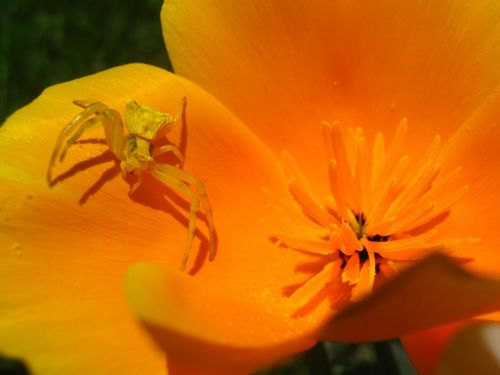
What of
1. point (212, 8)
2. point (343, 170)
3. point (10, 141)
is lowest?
point (10, 141)

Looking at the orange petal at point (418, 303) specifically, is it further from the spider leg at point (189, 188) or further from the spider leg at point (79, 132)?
the spider leg at point (79, 132)

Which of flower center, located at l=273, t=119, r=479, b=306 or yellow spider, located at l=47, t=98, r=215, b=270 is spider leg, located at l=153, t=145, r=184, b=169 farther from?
flower center, located at l=273, t=119, r=479, b=306

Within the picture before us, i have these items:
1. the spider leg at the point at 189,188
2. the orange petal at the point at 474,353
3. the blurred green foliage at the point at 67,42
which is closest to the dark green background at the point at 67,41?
the blurred green foliage at the point at 67,42

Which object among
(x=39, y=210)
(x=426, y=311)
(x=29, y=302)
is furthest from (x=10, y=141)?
(x=426, y=311)

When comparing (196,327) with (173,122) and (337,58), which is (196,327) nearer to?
(173,122)

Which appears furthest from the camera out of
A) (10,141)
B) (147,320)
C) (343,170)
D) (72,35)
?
(72,35)

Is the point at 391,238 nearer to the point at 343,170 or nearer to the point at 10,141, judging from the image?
the point at 343,170
